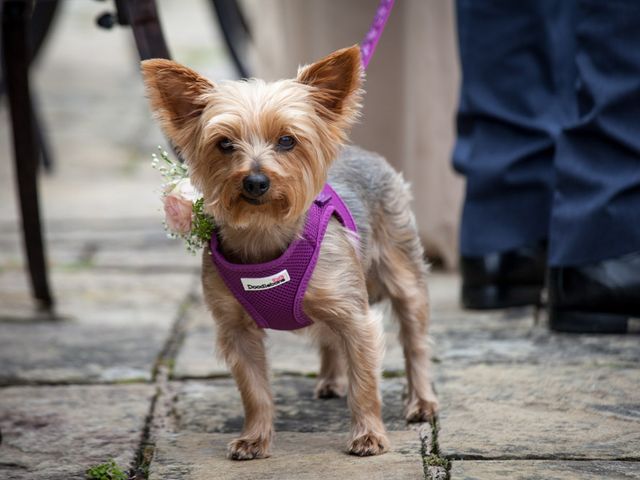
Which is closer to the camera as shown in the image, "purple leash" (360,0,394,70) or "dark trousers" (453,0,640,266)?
"purple leash" (360,0,394,70)

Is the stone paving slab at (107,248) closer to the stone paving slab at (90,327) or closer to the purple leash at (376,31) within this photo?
the stone paving slab at (90,327)

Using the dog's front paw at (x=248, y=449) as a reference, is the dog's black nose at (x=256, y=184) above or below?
above

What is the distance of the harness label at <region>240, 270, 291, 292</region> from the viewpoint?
2801mm

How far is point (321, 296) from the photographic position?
2.86m

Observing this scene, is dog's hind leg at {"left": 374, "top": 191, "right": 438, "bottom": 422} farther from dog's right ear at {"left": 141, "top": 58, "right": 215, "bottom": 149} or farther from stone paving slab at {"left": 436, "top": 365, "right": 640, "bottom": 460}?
dog's right ear at {"left": 141, "top": 58, "right": 215, "bottom": 149}

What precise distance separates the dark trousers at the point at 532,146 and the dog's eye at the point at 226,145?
4.83 feet

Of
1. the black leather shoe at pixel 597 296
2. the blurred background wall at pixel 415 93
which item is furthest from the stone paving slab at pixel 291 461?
the blurred background wall at pixel 415 93

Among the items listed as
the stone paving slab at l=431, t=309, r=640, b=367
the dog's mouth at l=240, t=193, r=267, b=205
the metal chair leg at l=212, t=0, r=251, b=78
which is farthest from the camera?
the metal chair leg at l=212, t=0, r=251, b=78

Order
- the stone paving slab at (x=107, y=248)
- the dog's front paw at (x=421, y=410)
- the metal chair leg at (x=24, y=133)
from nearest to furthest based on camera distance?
the dog's front paw at (x=421, y=410) < the metal chair leg at (x=24, y=133) < the stone paving slab at (x=107, y=248)

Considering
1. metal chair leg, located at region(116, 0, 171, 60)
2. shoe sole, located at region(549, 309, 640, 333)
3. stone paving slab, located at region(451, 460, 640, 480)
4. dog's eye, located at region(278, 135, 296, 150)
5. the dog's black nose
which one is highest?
metal chair leg, located at region(116, 0, 171, 60)

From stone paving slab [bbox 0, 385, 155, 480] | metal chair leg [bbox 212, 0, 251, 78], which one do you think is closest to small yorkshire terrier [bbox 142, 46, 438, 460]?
stone paving slab [bbox 0, 385, 155, 480]

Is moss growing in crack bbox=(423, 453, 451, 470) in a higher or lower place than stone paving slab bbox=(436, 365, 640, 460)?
higher

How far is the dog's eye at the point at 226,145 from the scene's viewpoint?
8.96 feet

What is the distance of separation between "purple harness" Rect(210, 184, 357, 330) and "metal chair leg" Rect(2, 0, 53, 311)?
4.73 ft
